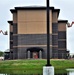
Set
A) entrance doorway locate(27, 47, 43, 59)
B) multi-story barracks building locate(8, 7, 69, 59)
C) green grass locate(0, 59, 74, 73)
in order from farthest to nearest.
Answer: entrance doorway locate(27, 47, 43, 59)
multi-story barracks building locate(8, 7, 69, 59)
green grass locate(0, 59, 74, 73)

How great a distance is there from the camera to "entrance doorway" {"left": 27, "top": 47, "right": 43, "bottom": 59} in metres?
70.1

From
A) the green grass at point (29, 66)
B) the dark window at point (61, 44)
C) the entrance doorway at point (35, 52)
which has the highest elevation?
the dark window at point (61, 44)

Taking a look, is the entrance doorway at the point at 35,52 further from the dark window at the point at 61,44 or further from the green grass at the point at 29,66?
the green grass at the point at 29,66

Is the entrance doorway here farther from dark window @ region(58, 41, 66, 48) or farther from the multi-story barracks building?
dark window @ region(58, 41, 66, 48)

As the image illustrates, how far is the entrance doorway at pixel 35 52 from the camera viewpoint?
230ft

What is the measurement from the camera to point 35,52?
71.9 metres

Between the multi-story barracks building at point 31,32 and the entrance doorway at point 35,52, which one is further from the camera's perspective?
the entrance doorway at point 35,52

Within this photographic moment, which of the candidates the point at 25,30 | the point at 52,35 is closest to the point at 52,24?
the point at 52,35

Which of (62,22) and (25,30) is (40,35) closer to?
(25,30)

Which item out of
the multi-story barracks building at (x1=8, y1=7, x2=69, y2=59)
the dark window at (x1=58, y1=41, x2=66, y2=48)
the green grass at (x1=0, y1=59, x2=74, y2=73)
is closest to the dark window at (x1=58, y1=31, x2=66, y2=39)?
the dark window at (x1=58, y1=41, x2=66, y2=48)

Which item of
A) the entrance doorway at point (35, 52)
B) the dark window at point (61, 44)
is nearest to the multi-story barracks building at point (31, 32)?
the entrance doorway at point (35, 52)

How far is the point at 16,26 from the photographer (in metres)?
74.3

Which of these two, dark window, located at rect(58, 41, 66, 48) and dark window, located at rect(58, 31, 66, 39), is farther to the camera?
dark window, located at rect(58, 41, 66, 48)

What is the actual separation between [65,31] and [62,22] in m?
2.59
